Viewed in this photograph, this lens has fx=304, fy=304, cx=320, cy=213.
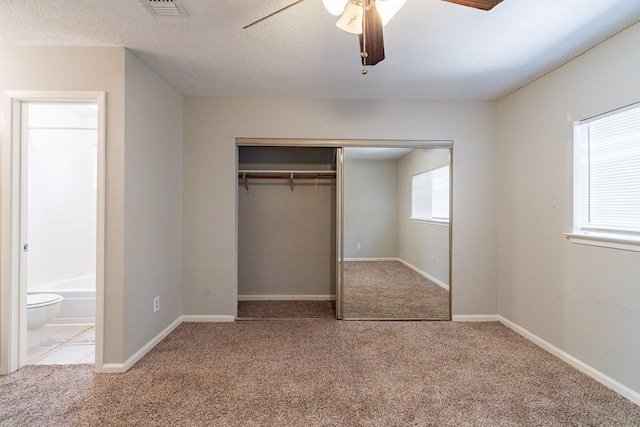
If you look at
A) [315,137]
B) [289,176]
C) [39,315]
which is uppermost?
[315,137]

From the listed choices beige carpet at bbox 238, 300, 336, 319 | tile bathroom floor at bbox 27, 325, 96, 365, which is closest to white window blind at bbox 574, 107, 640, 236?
beige carpet at bbox 238, 300, 336, 319


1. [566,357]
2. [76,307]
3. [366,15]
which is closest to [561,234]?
[566,357]

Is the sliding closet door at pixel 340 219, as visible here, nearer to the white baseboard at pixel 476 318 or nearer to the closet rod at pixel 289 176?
the closet rod at pixel 289 176

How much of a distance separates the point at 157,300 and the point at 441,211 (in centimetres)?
290

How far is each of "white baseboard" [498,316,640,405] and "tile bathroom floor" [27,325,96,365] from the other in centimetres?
366

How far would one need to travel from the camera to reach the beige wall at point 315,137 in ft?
10.4

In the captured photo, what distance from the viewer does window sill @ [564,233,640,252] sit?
6.14ft

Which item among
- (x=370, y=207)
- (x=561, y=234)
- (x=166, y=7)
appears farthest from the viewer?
(x=370, y=207)

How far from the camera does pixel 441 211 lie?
3.26m

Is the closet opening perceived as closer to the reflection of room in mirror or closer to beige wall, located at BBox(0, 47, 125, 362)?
the reflection of room in mirror

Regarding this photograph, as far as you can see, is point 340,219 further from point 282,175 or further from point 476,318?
point 476,318

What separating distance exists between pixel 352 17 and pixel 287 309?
2971mm

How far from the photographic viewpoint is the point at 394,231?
3.30 meters

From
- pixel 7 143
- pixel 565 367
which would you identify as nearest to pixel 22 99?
pixel 7 143
